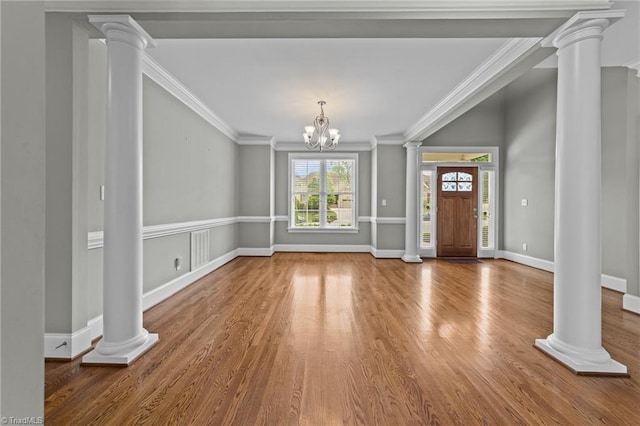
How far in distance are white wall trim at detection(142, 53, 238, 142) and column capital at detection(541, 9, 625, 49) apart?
11.7ft

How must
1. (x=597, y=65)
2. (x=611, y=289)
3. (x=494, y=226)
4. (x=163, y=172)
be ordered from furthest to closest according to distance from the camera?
(x=494, y=226)
(x=611, y=289)
(x=163, y=172)
(x=597, y=65)

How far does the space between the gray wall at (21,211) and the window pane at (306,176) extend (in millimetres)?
6981

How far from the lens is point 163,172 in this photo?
3.60m

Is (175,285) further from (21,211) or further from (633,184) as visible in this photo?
(633,184)

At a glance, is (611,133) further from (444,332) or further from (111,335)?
(111,335)

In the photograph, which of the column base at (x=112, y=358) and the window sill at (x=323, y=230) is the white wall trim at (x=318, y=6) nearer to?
the column base at (x=112, y=358)

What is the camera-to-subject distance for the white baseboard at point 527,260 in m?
5.35

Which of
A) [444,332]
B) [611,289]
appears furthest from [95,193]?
[611,289]

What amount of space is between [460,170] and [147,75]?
606cm

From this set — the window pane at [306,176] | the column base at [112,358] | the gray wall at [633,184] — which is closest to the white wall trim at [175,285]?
the column base at [112,358]

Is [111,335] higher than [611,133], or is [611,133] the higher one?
[611,133]

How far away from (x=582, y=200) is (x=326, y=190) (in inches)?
224

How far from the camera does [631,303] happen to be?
3.24m

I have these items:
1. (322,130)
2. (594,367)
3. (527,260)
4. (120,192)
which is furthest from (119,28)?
(527,260)
